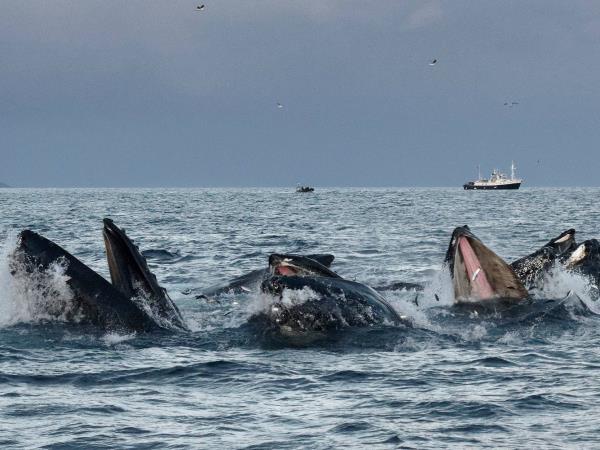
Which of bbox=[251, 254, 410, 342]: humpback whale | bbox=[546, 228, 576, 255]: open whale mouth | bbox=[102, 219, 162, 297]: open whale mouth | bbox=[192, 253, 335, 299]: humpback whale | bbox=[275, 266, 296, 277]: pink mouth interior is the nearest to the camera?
bbox=[251, 254, 410, 342]: humpback whale

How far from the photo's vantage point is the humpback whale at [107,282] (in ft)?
46.4

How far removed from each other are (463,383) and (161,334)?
467 centimetres

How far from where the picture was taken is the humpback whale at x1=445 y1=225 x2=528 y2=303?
16.6m

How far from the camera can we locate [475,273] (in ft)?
55.0

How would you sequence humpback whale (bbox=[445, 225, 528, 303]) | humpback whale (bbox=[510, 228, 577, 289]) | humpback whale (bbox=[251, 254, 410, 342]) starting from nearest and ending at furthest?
humpback whale (bbox=[251, 254, 410, 342]) < humpback whale (bbox=[445, 225, 528, 303]) < humpback whale (bbox=[510, 228, 577, 289])

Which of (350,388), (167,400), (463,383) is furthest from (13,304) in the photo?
(463,383)

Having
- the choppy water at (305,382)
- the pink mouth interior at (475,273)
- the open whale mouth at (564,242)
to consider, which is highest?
the open whale mouth at (564,242)

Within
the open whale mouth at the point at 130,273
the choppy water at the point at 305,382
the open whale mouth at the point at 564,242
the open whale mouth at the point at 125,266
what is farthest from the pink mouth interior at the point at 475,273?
the open whale mouth at the point at 125,266

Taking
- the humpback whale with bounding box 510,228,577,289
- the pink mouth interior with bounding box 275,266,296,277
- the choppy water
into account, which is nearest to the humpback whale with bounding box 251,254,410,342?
the pink mouth interior with bounding box 275,266,296,277

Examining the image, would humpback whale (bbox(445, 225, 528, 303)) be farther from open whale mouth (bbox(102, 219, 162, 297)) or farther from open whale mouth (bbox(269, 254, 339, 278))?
open whale mouth (bbox(102, 219, 162, 297))

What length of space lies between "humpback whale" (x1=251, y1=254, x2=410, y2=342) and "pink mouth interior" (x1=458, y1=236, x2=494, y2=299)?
93.3 inches

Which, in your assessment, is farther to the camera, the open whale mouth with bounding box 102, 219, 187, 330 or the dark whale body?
the open whale mouth with bounding box 102, 219, 187, 330

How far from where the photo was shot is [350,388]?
11.5m

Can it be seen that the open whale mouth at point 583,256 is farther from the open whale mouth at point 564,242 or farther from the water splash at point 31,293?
the water splash at point 31,293
